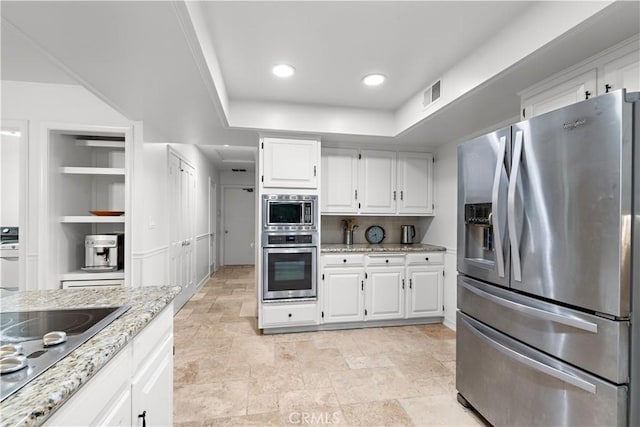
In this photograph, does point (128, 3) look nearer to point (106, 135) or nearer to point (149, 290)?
point (149, 290)

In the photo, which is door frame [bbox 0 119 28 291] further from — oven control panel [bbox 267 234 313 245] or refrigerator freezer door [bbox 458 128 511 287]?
refrigerator freezer door [bbox 458 128 511 287]

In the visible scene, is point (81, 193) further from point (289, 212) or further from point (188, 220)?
point (289, 212)

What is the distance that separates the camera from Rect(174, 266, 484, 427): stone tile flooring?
1880 mm

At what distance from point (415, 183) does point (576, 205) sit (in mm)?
2491

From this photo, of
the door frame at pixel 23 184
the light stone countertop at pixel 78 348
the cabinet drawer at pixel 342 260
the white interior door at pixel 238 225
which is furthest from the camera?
the white interior door at pixel 238 225

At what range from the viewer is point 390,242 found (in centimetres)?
400

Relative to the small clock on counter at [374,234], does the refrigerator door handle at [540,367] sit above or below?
below

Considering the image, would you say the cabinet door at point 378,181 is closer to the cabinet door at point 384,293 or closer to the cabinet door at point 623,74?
the cabinet door at point 384,293

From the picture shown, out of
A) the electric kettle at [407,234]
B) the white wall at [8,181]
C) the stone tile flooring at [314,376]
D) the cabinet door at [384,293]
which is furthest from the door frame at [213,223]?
the electric kettle at [407,234]

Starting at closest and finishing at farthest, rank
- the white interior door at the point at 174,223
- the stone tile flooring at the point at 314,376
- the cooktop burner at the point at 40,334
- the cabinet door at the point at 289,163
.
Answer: the cooktop burner at the point at 40,334, the stone tile flooring at the point at 314,376, the cabinet door at the point at 289,163, the white interior door at the point at 174,223

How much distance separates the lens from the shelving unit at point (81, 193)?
104 inches

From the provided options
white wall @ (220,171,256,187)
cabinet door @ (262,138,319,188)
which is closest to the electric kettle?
cabinet door @ (262,138,319,188)

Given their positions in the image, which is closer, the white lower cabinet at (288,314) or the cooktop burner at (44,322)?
the cooktop burner at (44,322)

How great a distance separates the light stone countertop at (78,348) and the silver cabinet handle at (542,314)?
1714 millimetres
